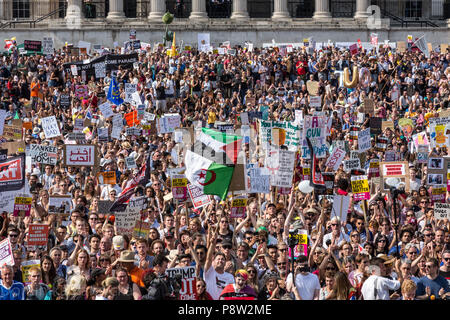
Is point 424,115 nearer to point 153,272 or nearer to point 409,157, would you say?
point 409,157

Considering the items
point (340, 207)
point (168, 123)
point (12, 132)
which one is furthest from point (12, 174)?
point (168, 123)

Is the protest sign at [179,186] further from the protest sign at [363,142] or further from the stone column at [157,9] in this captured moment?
the stone column at [157,9]

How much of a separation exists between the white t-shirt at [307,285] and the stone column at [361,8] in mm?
43163

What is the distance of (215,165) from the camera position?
18750 millimetres

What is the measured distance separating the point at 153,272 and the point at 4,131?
42.2 ft

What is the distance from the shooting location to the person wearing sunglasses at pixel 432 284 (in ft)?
45.7

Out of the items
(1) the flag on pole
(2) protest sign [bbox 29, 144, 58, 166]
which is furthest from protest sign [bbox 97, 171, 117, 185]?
(1) the flag on pole

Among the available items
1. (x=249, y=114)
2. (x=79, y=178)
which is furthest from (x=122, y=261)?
(x=249, y=114)

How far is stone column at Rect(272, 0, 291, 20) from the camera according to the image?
5644 cm

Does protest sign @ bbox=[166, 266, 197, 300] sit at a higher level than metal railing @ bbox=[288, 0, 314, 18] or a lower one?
lower

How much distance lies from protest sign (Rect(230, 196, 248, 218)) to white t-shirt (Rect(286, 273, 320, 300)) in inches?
150

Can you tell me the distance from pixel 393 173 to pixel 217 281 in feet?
24.3

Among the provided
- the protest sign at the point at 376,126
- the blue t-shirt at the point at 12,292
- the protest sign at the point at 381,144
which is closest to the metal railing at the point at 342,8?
the protest sign at the point at 376,126

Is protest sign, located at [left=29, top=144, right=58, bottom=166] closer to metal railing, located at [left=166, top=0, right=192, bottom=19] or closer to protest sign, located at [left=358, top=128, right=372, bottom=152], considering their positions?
protest sign, located at [left=358, top=128, right=372, bottom=152]
